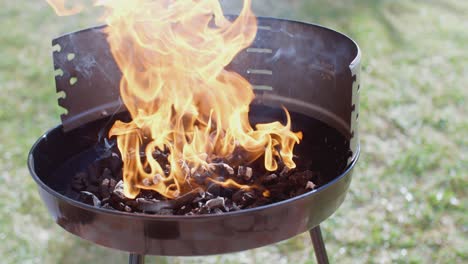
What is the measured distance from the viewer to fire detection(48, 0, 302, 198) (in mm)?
2057

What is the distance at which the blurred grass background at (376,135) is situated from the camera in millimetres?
2963

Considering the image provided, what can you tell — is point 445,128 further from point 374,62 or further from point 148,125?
point 148,125

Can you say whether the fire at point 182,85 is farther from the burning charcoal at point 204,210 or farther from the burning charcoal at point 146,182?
the burning charcoal at point 204,210

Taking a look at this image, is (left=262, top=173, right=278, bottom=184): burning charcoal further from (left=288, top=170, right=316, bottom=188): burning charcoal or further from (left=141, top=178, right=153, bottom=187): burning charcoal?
(left=141, top=178, right=153, bottom=187): burning charcoal

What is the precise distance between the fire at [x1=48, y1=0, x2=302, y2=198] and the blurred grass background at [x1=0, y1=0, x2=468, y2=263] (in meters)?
0.95

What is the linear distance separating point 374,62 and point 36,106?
8.73ft

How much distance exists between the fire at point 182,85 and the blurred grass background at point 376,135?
0.95 meters

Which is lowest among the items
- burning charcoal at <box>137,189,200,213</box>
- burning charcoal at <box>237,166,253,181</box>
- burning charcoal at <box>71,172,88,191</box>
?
burning charcoal at <box>237,166,253,181</box>

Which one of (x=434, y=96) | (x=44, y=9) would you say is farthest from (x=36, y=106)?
(x=434, y=96)

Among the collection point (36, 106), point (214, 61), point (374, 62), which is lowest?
point (374, 62)

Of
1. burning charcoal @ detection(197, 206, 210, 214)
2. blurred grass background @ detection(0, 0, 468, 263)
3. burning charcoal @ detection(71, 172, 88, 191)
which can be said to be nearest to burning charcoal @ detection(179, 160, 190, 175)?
burning charcoal @ detection(197, 206, 210, 214)

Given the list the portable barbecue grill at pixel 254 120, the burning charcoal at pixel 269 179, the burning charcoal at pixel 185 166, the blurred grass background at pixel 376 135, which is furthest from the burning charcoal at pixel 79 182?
the blurred grass background at pixel 376 135

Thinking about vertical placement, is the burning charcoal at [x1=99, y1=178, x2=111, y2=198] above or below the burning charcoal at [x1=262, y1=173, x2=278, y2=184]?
above

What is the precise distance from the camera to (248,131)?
2.15m
